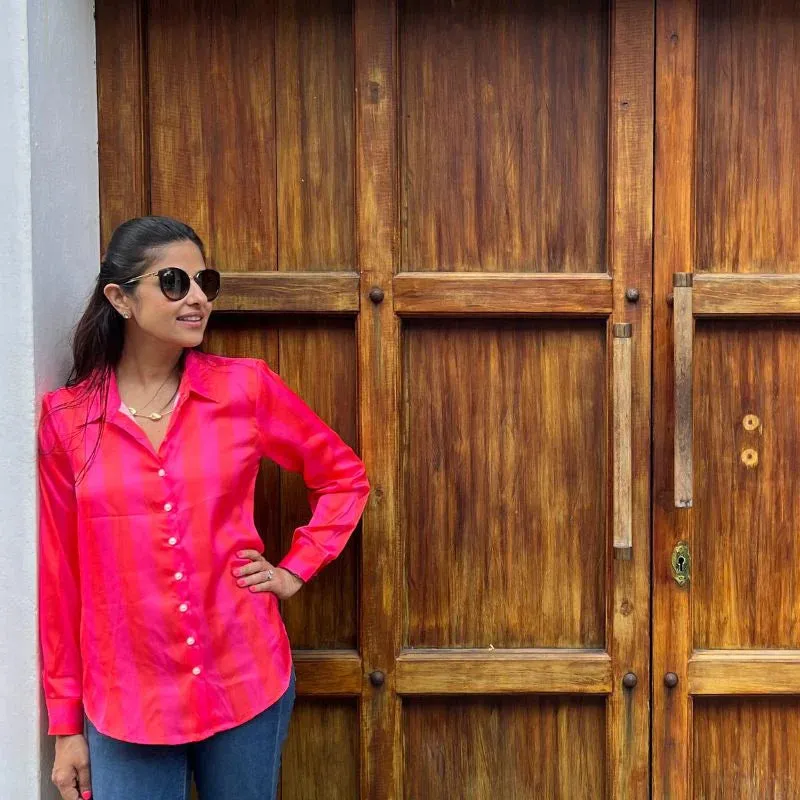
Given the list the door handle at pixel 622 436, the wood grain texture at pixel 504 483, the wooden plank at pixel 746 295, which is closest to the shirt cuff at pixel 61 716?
the wood grain texture at pixel 504 483

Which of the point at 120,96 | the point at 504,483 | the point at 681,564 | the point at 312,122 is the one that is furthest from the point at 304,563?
the point at 120,96

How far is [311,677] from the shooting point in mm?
1677

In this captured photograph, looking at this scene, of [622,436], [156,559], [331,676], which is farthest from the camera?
[331,676]

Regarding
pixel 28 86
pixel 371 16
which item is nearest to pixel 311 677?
pixel 28 86

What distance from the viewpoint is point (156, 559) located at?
4.28ft

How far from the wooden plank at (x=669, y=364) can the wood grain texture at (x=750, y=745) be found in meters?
0.06

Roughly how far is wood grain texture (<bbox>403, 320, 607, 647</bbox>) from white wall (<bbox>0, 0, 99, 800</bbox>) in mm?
709

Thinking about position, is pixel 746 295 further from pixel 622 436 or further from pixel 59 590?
pixel 59 590

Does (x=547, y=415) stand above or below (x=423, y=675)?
above

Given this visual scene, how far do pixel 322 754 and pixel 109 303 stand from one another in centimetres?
103

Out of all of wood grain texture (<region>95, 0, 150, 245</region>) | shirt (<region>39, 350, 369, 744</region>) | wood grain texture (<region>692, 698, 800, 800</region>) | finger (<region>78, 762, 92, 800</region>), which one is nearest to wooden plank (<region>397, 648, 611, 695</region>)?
wood grain texture (<region>692, 698, 800, 800</region>)

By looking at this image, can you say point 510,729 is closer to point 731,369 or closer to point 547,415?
point 547,415

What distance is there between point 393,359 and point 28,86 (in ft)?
2.68

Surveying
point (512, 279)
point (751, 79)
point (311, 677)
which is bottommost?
point (311, 677)
